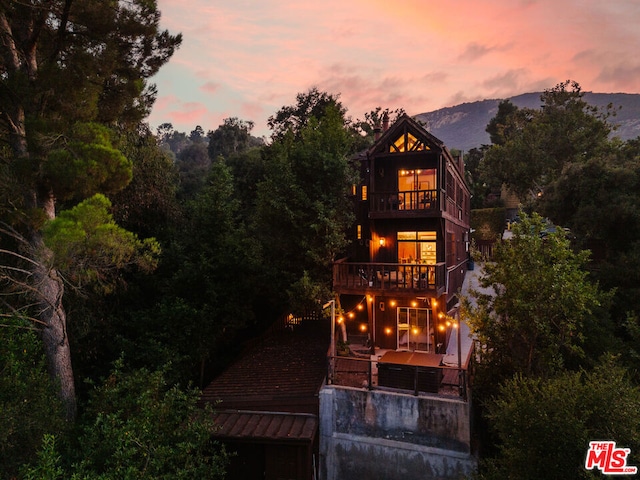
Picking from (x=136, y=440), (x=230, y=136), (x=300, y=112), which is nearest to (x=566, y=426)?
(x=136, y=440)

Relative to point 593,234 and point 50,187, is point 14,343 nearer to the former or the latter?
point 50,187

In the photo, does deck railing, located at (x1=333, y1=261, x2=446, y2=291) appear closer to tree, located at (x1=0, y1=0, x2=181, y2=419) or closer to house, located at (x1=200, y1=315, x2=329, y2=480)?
house, located at (x1=200, y1=315, x2=329, y2=480)

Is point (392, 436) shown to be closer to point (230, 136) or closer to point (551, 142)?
point (551, 142)

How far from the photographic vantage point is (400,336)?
15.9 m

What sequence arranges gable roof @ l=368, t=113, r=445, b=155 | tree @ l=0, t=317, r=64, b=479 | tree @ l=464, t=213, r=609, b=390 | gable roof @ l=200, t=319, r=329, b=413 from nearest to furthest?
1. tree @ l=0, t=317, r=64, b=479
2. tree @ l=464, t=213, r=609, b=390
3. gable roof @ l=200, t=319, r=329, b=413
4. gable roof @ l=368, t=113, r=445, b=155

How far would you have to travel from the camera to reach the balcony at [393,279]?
45.2 feet

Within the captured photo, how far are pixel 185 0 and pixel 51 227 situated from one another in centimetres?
1096

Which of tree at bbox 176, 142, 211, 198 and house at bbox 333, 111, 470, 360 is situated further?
tree at bbox 176, 142, 211, 198

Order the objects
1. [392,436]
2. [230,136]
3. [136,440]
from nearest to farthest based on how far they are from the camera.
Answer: [136,440] < [392,436] < [230,136]

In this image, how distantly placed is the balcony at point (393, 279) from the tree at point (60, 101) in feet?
30.4

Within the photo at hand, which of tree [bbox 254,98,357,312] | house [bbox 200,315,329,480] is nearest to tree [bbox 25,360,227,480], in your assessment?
house [bbox 200,315,329,480]

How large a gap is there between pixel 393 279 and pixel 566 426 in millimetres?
8560

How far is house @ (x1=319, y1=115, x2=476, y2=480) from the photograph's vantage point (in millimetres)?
11055

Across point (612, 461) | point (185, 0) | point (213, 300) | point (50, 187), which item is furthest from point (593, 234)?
point (50, 187)
